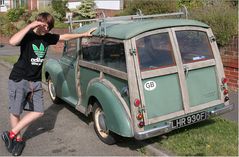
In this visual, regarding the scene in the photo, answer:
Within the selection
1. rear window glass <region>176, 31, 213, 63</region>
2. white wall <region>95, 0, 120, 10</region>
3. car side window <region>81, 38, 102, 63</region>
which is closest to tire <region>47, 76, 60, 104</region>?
car side window <region>81, 38, 102, 63</region>

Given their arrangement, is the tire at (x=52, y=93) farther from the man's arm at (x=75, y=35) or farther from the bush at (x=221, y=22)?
the bush at (x=221, y=22)

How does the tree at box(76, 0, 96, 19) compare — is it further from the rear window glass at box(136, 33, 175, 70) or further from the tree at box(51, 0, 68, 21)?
the rear window glass at box(136, 33, 175, 70)

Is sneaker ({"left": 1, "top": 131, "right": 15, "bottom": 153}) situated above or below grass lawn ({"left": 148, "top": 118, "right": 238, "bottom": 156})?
below

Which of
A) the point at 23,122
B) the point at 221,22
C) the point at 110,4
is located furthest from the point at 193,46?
the point at 110,4

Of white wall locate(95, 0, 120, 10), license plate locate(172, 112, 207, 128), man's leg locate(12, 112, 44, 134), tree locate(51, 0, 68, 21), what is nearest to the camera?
license plate locate(172, 112, 207, 128)

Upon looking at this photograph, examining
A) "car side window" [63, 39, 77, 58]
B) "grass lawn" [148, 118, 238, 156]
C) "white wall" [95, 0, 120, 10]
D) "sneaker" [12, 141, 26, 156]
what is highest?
"white wall" [95, 0, 120, 10]

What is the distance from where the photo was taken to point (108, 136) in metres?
5.56

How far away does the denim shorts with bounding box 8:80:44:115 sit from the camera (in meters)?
5.27

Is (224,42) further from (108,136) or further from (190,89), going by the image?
(108,136)

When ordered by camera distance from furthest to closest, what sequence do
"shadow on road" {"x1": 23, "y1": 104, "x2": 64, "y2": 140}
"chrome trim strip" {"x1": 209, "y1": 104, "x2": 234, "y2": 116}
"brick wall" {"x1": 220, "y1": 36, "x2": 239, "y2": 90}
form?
"brick wall" {"x1": 220, "y1": 36, "x2": 239, "y2": 90}
"shadow on road" {"x1": 23, "y1": 104, "x2": 64, "y2": 140}
"chrome trim strip" {"x1": 209, "y1": 104, "x2": 234, "y2": 116}

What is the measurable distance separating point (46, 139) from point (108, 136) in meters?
1.06

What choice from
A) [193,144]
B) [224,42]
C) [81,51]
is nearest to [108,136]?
[193,144]

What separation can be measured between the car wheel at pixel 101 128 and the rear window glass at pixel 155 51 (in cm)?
108

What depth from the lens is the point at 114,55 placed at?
213 inches
